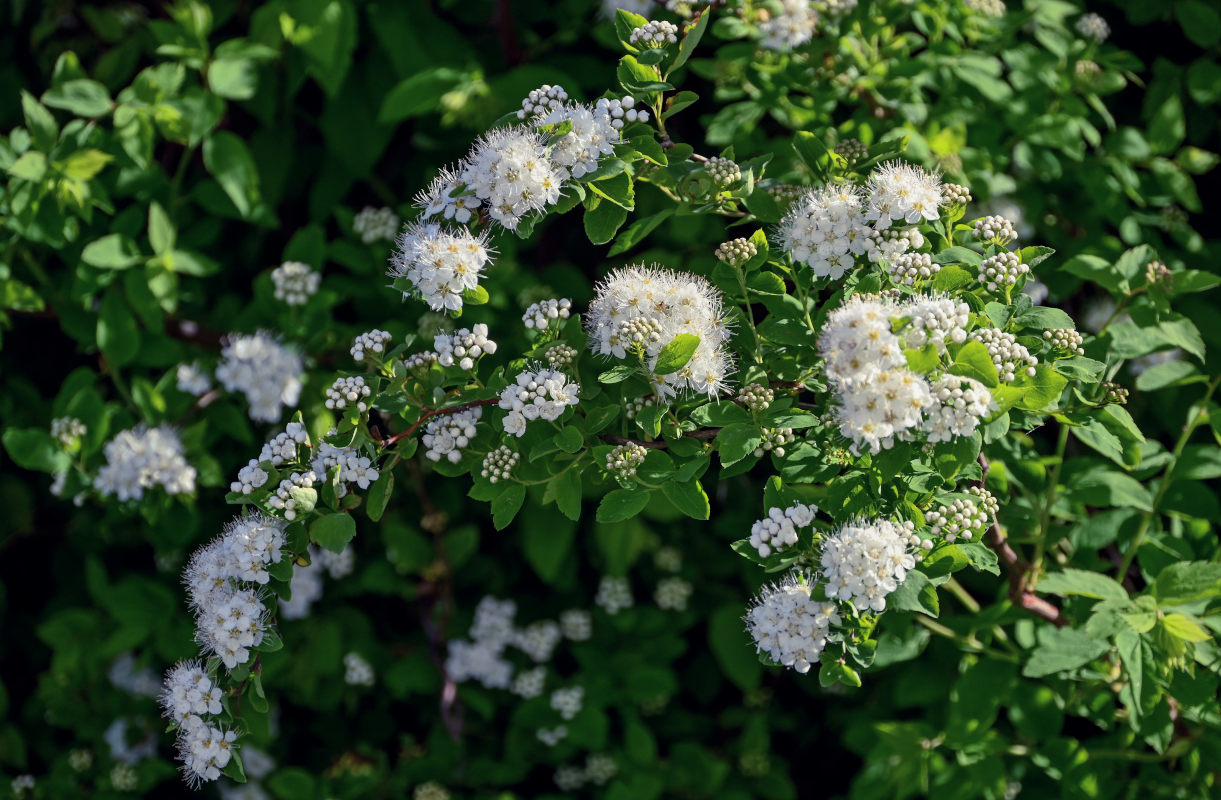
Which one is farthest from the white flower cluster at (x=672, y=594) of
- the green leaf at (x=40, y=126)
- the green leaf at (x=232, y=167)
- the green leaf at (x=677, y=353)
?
the green leaf at (x=40, y=126)

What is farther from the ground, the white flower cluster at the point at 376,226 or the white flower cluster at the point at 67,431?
the white flower cluster at the point at 376,226

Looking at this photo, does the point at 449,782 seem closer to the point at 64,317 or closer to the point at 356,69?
the point at 64,317

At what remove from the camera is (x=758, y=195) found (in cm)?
190

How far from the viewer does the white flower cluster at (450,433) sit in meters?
1.73

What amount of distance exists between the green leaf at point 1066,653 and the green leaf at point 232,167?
228cm

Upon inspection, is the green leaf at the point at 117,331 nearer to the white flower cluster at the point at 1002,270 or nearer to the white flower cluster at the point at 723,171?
the white flower cluster at the point at 723,171

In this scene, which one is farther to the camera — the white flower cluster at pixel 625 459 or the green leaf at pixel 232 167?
the green leaf at pixel 232 167

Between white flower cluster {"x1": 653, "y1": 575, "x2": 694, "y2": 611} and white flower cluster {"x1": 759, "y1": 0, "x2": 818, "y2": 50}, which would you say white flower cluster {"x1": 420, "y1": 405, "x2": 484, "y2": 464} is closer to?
white flower cluster {"x1": 759, "y1": 0, "x2": 818, "y2": 50}

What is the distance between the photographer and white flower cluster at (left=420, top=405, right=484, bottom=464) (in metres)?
1.73

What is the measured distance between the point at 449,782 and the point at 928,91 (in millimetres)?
2574

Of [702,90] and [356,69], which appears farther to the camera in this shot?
[702,90]

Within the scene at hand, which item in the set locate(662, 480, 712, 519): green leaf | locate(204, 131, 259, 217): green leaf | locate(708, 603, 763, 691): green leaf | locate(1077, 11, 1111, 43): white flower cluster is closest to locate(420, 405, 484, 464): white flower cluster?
locate(662, 480, 712, 519): green leaf

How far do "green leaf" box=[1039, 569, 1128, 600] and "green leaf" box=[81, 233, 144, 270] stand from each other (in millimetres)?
2443

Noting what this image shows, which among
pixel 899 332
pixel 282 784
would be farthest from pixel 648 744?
pixel 899 332
